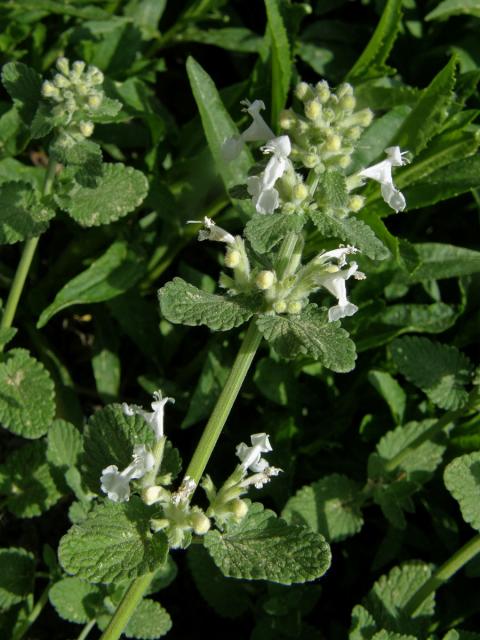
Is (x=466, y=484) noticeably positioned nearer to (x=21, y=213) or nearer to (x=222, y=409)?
(x=222, y=409)

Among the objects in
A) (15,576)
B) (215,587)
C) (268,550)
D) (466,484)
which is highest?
(268,550)

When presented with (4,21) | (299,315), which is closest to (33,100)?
(4,21)

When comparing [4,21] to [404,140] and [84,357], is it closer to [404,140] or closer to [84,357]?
[84,357]

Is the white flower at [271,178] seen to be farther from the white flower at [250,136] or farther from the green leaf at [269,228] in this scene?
the white flower at [250,136]

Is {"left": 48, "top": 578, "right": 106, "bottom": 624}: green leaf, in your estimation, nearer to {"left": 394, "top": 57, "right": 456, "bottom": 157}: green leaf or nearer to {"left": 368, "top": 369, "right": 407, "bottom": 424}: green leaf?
{"left": 368, "top": 369, "right": 407, "bottom": 424}: green leaf

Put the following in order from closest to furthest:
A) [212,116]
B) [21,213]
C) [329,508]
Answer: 1. [21,213]
2. [329,508]
3. [212,116]

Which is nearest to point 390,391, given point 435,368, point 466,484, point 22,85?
point 435,368

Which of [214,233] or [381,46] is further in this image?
[381,46]
